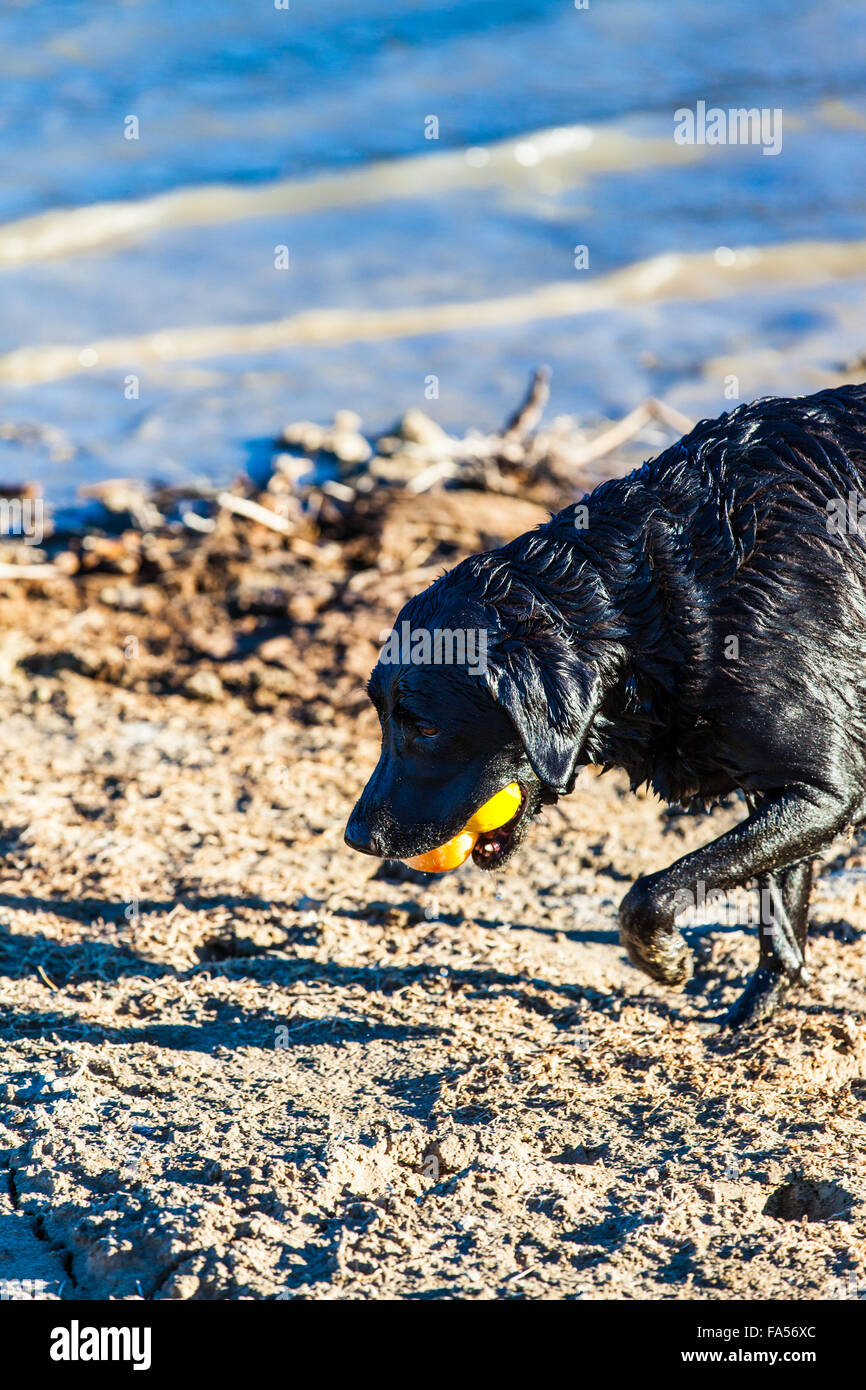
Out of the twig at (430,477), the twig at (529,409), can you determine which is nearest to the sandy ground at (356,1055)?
the twig at (430,477)

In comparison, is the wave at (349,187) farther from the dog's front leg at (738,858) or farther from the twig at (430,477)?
the dog's front leg at (738,858)

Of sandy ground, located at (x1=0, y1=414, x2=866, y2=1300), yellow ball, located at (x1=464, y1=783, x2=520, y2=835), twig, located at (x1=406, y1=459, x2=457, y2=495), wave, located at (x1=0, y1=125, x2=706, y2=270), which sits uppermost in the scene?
wave, located at (x1=0, y1=125, x2=706, y2=270)

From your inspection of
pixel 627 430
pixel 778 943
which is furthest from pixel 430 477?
pixel 778 943

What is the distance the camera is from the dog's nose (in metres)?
4.29

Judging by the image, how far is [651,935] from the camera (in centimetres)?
425

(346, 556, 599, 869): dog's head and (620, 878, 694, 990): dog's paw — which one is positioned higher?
(346, 556, 599, 869): dog's head

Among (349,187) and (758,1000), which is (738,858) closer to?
(758,1000)

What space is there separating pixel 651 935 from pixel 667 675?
2.56 ft

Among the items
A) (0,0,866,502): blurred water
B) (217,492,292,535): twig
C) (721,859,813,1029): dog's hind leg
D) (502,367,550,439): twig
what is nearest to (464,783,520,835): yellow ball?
(721,859,813,1029): dog's hind leg

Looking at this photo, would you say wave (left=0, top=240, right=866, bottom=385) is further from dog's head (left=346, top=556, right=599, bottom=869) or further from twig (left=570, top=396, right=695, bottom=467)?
dog's head (left=346, top=556, right=599, bottom=869)

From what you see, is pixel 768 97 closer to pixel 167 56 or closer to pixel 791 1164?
pixel 167 56

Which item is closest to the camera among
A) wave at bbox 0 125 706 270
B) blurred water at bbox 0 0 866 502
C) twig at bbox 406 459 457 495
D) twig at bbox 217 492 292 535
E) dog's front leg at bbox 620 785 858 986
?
dog's front leg at bbox 620 785 858 986

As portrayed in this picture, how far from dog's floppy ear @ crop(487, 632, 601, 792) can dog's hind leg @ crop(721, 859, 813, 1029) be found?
109 centimetres

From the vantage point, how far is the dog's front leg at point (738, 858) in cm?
421
